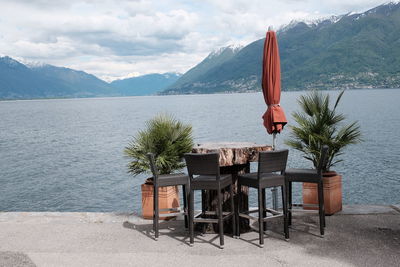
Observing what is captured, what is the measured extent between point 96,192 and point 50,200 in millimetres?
1986

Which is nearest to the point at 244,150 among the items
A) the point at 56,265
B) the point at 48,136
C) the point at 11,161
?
the point at 56,265

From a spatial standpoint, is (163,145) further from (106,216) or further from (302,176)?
(302,176)

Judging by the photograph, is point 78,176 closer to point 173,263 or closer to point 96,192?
point 96,192

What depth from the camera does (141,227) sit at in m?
6.32

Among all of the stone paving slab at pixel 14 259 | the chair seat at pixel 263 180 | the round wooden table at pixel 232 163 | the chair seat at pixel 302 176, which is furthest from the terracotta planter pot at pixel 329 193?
the stone paving slab at pixel 14 259

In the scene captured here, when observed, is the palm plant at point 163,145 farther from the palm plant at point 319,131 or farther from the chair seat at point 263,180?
the chair seat at point 263,180

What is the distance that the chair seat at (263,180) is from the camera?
5.20m

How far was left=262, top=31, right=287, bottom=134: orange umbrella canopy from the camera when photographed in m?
6.43

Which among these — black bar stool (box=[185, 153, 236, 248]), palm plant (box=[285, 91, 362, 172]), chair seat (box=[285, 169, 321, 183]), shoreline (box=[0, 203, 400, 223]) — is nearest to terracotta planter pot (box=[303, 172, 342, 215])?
shoreline (box=[0, 203, 400, 223])

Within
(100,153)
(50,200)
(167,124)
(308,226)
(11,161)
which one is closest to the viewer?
(308,226)

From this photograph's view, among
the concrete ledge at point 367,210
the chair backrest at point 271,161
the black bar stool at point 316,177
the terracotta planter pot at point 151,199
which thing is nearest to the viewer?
the chair backrest at point 271,161

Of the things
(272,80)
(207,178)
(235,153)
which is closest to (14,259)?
(207,178)

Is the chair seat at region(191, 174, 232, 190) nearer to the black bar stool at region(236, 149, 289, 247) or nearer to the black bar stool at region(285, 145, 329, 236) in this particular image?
the black bar stool at region(236, 149, 289, 247)

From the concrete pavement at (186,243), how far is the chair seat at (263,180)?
744 millimetres
